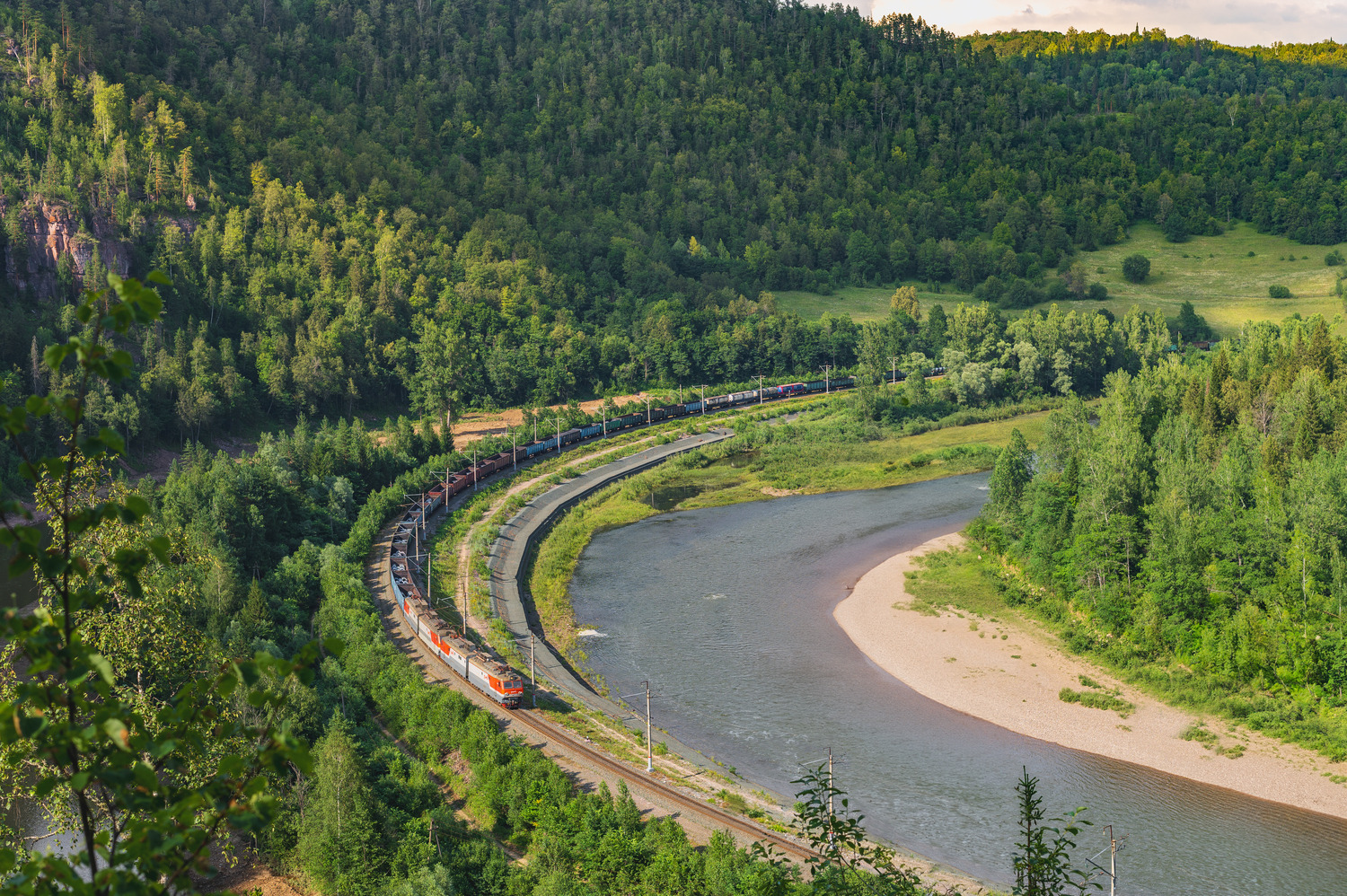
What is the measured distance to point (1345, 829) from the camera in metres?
47.7

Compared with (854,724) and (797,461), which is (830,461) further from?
(854,724)

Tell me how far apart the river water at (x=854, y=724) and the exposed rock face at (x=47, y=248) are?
79815 millimetres

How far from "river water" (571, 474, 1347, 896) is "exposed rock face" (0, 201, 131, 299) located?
79815mm

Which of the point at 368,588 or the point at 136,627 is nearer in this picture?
the point at 136,627

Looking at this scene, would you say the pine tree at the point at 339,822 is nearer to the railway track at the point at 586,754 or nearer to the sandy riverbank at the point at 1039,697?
the railway track at the point at 586,754

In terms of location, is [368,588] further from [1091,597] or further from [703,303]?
[703,303]

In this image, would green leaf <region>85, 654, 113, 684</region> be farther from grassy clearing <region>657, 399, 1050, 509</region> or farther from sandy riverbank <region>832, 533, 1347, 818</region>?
grassy clearing <region>657, 399, 1050, 509</region>

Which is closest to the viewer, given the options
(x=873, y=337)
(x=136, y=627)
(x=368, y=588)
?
(x=136, y=627)

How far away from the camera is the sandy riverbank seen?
2053 inches

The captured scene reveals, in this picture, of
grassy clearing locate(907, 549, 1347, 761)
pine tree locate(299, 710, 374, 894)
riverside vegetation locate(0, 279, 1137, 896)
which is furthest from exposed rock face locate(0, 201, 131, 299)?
grassy clearing locate(907, 549, 1347, 761)

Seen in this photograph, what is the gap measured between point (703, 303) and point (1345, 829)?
5789 inches

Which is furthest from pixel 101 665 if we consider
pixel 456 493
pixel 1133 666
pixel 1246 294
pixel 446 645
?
pixel 1246 294

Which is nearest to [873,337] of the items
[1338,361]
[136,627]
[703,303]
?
[703,303]

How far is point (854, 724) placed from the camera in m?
60.1
